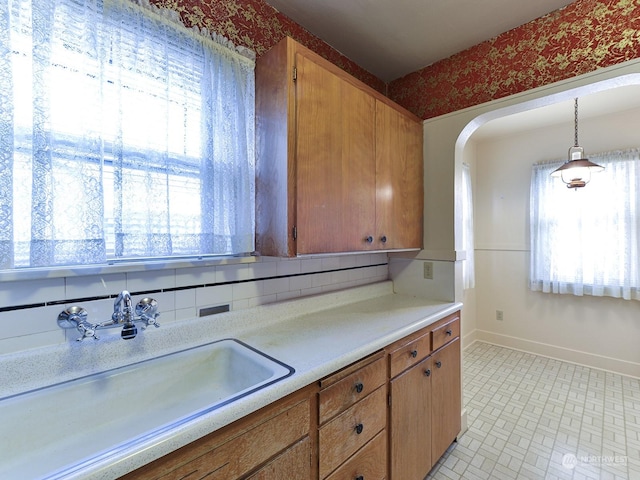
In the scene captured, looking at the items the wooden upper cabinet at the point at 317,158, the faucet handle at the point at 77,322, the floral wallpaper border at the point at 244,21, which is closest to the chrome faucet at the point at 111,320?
the faucet handle at the point at 77,322

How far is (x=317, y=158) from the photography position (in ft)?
4.47

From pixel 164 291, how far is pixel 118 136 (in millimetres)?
607

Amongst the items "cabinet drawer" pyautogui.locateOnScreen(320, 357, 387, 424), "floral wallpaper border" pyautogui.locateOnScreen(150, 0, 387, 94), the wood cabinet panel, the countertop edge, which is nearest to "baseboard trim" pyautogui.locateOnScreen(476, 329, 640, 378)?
"cabinet drawer" pyautogui.locateOnScreen(320, 357, 387, 424)

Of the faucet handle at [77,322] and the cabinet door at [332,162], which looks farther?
the cabinet door at [332,162]

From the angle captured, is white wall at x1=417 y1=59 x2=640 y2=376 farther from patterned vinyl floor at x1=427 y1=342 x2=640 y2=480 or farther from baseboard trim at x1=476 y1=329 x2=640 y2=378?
patterned vinyl floor at x1=427 y1=342 x2=640 y2=480

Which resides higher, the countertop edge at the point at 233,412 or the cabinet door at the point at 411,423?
the countertop edge at the point at 233,412

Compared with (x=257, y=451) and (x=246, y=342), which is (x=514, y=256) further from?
(x=257, y=451)

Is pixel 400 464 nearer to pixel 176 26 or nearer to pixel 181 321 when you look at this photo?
pixel 181 321

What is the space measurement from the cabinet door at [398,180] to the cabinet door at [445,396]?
70 centimetres

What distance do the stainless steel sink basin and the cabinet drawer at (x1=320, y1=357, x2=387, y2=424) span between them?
0.20 metres

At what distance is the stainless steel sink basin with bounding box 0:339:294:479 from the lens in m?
0.78

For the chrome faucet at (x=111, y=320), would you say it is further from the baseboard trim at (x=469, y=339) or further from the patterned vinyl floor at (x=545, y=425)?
the baseboard trim at (x=469, y=339)

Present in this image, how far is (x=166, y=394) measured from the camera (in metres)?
1.08

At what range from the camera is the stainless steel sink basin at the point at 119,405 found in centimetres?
78
